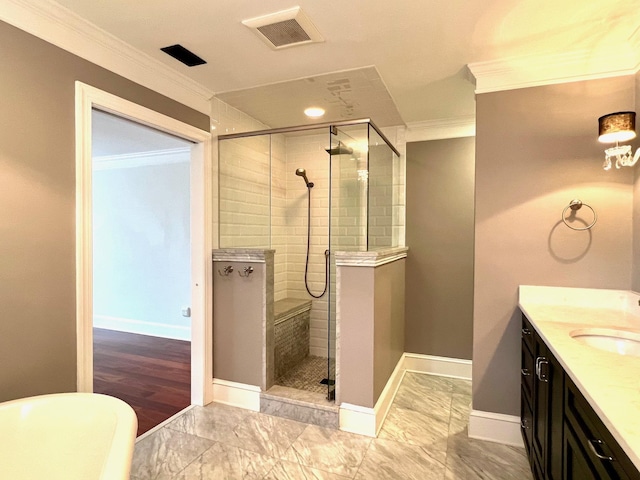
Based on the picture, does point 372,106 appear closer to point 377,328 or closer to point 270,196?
point 270,196

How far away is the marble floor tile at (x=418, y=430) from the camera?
2.28 meters

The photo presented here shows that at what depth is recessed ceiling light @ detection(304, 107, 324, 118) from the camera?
119 inches

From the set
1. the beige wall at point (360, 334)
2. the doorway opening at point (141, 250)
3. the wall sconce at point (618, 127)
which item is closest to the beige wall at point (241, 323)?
the beige wall at point (360, 334)

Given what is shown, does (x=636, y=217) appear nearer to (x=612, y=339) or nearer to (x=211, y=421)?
(x=612, y=339)

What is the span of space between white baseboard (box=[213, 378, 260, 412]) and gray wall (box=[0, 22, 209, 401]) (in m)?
1.21

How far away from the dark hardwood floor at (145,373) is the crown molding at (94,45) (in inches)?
93.7

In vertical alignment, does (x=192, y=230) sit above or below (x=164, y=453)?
above

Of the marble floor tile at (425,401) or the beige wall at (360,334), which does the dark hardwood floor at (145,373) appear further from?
the marble floor tile at (425,401)

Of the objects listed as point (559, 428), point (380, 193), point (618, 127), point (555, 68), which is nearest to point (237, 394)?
point (380, 193)

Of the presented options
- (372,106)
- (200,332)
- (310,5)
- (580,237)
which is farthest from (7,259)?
(580,237)

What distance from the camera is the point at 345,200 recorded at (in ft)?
9.52

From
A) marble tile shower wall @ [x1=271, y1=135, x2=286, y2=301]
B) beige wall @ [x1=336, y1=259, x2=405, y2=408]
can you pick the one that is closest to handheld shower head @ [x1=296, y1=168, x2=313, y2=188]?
marble tile shower wall @ [x1=271, y1=135, x2=286, y2=301]

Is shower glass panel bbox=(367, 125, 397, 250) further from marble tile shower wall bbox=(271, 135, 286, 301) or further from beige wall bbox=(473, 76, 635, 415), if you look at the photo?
marble tile shower wall bbox=(271, 135, 286, 301)

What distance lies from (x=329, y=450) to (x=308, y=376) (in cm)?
91
